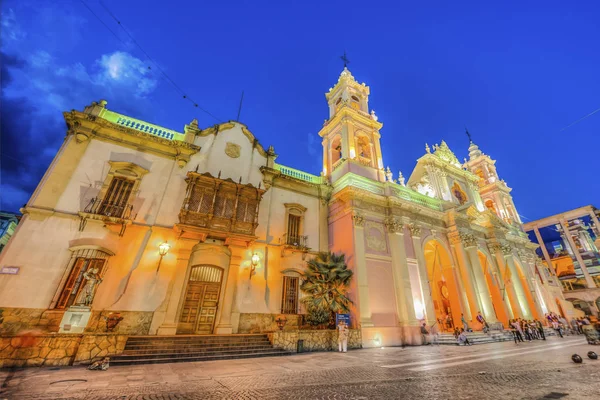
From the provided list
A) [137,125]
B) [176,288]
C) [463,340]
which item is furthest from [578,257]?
[137,125]

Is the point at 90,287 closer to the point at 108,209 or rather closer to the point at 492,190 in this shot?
the point at 108,209

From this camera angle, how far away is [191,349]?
925 centimetres

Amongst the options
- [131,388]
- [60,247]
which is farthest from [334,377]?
[60,247]

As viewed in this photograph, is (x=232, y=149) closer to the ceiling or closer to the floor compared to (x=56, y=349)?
closer to the ceiling

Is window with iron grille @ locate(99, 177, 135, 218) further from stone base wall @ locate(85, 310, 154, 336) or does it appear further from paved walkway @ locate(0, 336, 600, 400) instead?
paved walkway @ locate(0, 336, 600, 400)

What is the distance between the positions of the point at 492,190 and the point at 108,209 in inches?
1487

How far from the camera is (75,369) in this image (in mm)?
6668

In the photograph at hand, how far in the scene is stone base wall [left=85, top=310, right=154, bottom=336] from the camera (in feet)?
32.3

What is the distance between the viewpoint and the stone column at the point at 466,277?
17.6 meters

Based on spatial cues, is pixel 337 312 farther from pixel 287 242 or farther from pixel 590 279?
pixel 590 279

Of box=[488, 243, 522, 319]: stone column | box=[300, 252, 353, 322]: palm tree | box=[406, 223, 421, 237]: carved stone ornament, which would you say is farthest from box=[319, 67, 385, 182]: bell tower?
box=[488, 243, 522, 319]: stone column

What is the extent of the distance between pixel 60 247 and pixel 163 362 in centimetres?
685

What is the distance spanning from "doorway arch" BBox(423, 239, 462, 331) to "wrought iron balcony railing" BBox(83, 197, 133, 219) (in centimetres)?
1832

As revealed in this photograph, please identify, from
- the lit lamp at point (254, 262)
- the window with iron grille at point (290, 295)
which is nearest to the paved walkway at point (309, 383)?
the lit lamp at point (254, 262)
